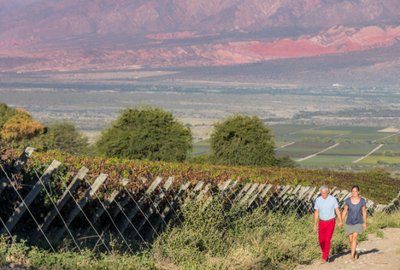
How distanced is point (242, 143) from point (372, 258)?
55352mm

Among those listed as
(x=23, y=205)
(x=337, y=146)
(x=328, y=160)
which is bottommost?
(x=337, y=146)

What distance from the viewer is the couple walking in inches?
642

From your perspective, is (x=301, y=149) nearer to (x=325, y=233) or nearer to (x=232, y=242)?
(x=232, y=242)

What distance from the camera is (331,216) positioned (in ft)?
53.6

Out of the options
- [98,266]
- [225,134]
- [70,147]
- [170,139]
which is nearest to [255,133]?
[225,134]

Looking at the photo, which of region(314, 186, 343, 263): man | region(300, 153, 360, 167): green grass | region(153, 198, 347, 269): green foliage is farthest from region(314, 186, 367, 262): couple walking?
region(300, 153, 360, 167): green grass

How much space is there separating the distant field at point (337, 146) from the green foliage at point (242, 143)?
Result: 2663cm

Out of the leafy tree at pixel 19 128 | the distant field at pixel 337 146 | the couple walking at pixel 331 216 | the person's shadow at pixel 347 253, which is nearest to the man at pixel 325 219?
the couple walking at pixel 331 216

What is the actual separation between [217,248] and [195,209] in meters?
0.86

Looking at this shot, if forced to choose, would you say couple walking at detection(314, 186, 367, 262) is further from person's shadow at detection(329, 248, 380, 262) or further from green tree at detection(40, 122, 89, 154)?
green tree at detection(40, 122, 89, 154)

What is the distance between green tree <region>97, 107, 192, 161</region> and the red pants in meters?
52.4

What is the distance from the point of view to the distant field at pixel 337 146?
123938mm

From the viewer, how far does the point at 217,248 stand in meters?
15.8

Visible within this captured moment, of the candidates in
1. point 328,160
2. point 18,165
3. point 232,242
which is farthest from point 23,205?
point 328,160
